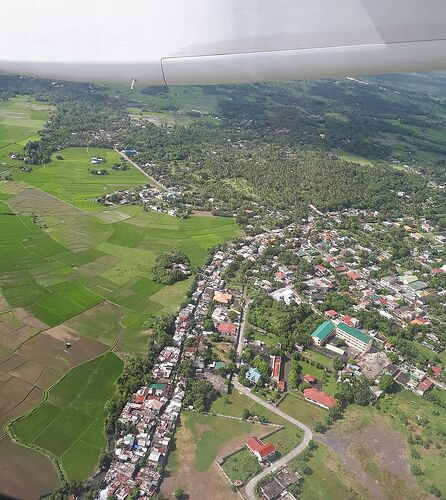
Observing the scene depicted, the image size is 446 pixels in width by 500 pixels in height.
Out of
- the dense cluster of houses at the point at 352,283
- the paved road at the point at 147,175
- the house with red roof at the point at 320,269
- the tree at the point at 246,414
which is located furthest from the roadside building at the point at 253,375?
the paved road at the point at 147,175

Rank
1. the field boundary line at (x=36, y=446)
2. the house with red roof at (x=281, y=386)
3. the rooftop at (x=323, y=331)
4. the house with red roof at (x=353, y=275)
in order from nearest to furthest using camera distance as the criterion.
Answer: the field boundary line at (x=36, y=446)
the house with red roof at (x=281, y=386)
the rooftop at (x=323, y=331)
the house with red roof at (x=353, y=275)

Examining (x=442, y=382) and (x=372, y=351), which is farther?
(x=372, y=351)

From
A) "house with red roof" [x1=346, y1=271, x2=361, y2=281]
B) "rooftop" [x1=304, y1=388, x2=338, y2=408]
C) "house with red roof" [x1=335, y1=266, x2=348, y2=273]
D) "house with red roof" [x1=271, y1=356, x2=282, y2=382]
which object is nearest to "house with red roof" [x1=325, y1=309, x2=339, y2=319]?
"house with red roof" [x1=346, y1=271, x2=361, y2=281]

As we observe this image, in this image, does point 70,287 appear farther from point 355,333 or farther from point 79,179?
point 79,179

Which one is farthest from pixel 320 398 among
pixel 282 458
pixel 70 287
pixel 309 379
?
pixel 70 287

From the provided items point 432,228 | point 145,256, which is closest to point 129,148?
point 145,256

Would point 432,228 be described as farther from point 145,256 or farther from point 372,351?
point 145,256

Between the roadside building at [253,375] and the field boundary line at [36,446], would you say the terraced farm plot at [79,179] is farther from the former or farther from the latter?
the roadside building at [253,375]
